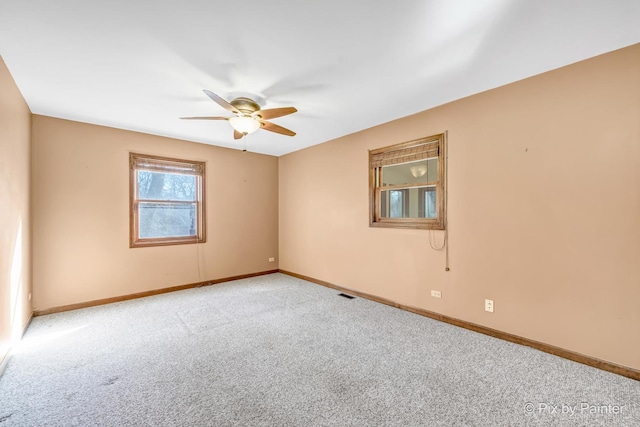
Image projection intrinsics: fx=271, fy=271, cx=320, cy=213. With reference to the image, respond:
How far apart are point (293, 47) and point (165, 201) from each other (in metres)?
3.51

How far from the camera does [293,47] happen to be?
2094mm

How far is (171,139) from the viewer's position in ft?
14.7

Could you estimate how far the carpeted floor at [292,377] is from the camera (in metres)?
1.69

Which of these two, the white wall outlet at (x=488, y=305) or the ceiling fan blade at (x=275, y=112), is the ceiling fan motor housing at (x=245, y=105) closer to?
the ceiling fan blade at (x=275, y=112)

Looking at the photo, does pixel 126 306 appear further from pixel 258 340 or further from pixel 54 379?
pixel 258 340

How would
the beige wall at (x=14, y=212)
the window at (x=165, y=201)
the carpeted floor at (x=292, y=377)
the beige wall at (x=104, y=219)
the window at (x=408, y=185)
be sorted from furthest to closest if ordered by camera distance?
the window at (x=165, y=201)
the beige wall at (x=104, y=219)
the window at (x=408, y=185)
the beige wall at (x=14, y=212)
the carpeted floor at (x=292, y=377)

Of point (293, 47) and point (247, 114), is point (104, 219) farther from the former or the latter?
point (293, 47)

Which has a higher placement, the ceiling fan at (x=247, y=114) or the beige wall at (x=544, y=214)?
the ceiling fan at (x=247, y=114)

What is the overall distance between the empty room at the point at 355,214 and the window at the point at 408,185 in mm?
28

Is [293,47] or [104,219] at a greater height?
[293,47]

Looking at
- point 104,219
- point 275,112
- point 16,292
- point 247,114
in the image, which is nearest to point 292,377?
point 275,112

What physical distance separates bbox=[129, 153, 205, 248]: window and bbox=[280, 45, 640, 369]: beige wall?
327 cm

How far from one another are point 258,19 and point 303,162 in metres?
3.43

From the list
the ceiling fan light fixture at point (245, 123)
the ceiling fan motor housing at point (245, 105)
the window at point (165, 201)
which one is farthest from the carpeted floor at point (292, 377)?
the ceiling fan motor housing at point (245, 105)
